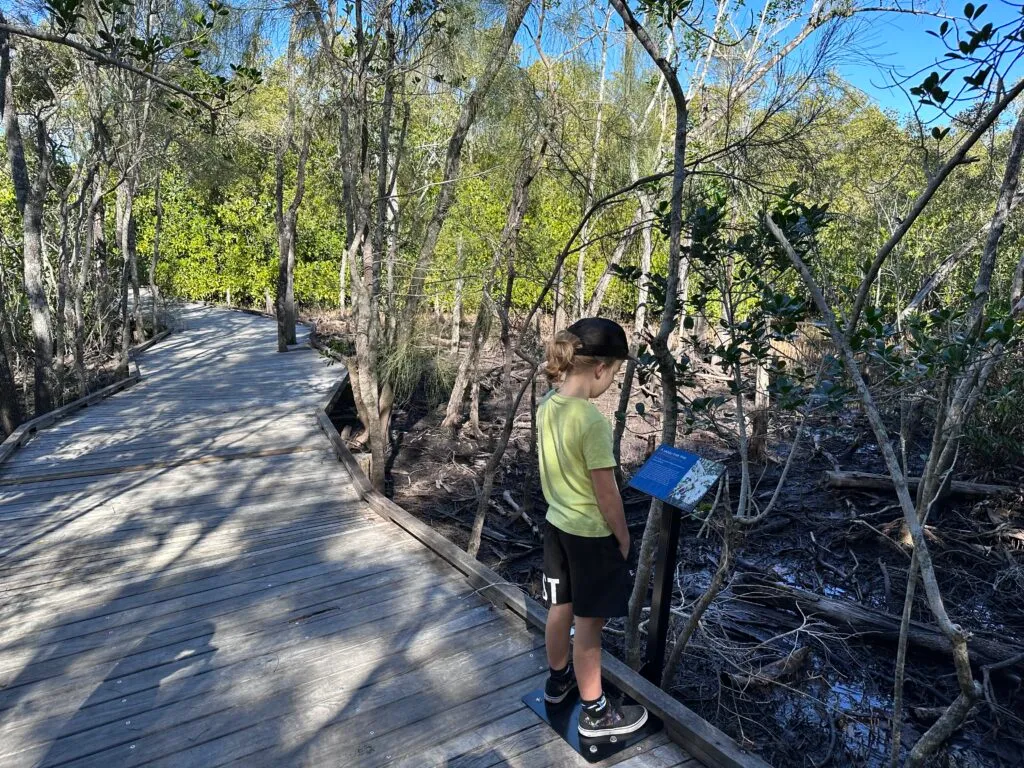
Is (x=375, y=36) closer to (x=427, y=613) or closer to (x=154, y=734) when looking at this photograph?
(x=427, y=613)

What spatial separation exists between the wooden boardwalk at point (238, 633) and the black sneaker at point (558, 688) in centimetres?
10

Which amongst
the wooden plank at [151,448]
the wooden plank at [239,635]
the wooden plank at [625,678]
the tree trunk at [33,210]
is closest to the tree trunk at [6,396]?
the tree trunk at [33,210]

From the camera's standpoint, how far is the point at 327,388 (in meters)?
9.58

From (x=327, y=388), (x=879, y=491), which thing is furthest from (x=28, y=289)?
(x=879, y=491)

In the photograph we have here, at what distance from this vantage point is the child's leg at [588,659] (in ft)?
7.16

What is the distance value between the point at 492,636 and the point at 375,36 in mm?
4489

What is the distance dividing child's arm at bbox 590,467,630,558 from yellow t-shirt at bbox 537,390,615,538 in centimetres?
3

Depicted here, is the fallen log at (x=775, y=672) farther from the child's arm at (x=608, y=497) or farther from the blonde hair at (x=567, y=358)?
the blonde hair at (x=567, y=358)

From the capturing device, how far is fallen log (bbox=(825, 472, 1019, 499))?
5.88m

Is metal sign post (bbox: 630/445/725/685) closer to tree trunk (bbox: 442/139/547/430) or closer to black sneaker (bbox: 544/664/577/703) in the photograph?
black sneaker (bbox: 544/664/577/703)

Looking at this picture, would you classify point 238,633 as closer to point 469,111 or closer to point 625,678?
point 625,678

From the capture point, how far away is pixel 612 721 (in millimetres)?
2209

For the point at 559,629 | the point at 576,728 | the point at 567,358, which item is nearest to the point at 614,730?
the point at 576,728


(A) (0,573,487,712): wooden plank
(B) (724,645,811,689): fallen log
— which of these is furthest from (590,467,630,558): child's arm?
(B) (724,645,811,689): fallen log
